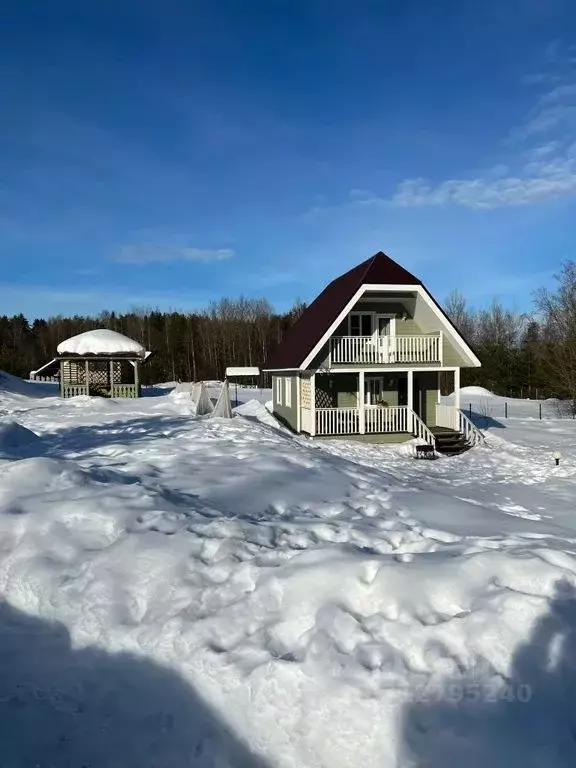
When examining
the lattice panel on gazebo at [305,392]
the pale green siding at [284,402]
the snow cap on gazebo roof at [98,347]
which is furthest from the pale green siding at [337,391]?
the snow cap on gazebo roof at [98,347]

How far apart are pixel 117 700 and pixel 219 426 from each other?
37.0ft

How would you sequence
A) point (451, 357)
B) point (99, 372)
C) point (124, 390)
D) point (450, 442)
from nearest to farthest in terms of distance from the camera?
1. point (450, 442)
2. point (451, 357)
3. point (124, 390)
4. point (99, 372)

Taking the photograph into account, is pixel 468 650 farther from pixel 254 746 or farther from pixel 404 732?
pixel 254 746

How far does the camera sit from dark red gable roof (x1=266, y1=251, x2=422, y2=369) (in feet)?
55.5

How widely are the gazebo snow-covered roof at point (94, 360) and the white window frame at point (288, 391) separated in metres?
12.2

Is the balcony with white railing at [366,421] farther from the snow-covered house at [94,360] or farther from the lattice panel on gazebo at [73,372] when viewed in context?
the lattice panel on gazebo at [73,372]

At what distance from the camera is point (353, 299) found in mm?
16484

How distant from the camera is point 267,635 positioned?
352 cm

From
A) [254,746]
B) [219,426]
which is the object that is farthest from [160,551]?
[219,426]

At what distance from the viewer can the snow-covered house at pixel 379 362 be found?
56.2 feet

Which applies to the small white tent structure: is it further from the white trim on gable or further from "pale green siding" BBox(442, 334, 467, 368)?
"pale green siding" BBox(442, 334, 467, 368)

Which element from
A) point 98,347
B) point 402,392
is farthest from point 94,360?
point 402,392

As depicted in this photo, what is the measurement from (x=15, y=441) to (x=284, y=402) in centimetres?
1190

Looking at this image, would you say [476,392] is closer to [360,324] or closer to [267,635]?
[360,324]
